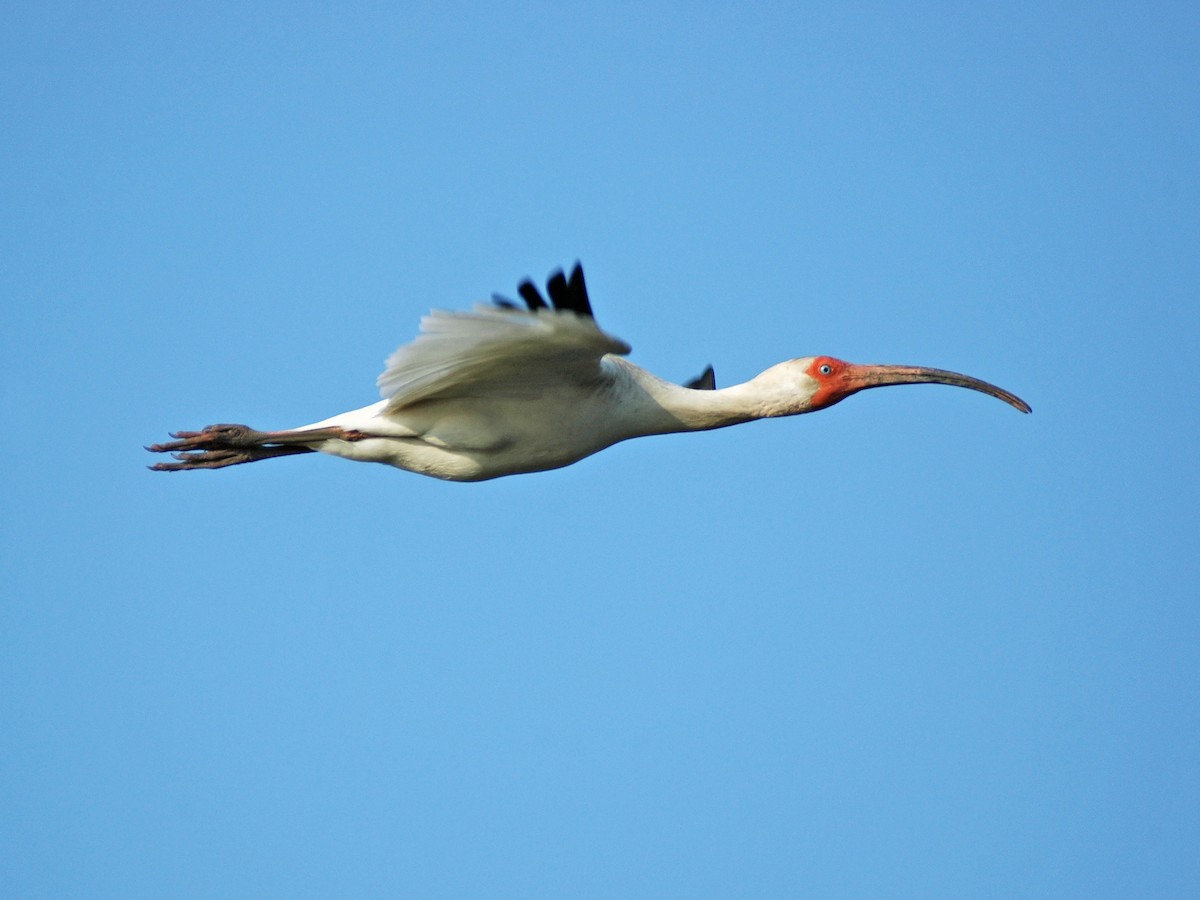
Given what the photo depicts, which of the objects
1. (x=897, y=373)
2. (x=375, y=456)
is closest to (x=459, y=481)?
(x=375, y=456)

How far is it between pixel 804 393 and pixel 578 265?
13.0 ft

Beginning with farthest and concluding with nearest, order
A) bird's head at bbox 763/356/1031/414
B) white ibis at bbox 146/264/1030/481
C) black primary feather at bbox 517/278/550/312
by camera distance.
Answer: bird's head at bbox 763/356/1031/414 → white ibis at bbox 146/264/1030/481 → black primary feather at bbox 517/278/550/312

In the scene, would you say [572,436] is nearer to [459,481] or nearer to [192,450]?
[459,481]

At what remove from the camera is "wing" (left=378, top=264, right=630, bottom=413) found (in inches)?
465

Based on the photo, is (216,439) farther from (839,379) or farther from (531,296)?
(839,379)

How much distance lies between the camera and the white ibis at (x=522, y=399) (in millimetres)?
12102

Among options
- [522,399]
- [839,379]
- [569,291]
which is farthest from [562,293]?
[839,379]

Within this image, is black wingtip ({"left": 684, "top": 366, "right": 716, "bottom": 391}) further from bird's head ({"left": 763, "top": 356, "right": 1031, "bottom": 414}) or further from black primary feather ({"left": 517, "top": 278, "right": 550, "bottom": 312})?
black primary feather ({"left": 517, "top": 278, "right": 550, "bottom": 312})

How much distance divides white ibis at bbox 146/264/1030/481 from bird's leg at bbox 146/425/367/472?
0.01 metres

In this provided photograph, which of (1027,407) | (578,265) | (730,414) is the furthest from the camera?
(1027,407)

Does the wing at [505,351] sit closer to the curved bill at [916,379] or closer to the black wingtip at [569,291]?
the black wingtip at [569,291]

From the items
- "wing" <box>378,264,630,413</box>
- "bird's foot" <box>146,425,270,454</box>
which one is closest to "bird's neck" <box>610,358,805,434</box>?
"wing" <box>378,264,630,413</box>

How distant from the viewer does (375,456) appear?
1409 cm

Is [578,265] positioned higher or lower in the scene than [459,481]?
higher
